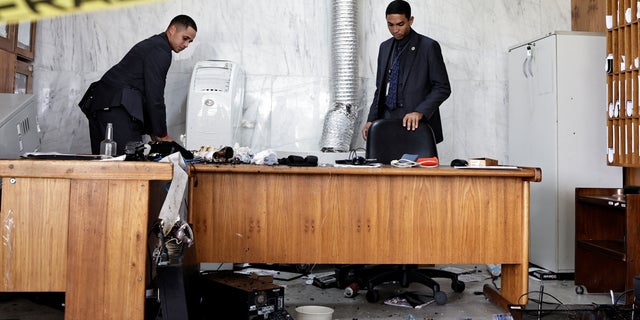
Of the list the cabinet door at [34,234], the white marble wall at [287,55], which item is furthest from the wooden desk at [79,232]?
the white marble wall at [287,55]

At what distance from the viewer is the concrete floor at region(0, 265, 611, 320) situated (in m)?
2.48

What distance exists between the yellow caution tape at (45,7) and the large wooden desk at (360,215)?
2101 millimetres

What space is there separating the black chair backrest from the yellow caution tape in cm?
221

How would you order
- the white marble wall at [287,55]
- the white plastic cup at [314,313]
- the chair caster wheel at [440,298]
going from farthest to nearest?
1. the white marble wall at [287,55]
2. the chair caster wheel at [440,298]
3. the white plastic cup at [314,313]

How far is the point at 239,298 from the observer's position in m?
2.01

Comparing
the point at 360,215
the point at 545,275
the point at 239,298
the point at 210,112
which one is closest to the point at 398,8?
the point at 210,112

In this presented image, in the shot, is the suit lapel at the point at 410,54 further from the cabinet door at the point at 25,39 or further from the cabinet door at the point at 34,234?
the cabinet door at the point at 25,39

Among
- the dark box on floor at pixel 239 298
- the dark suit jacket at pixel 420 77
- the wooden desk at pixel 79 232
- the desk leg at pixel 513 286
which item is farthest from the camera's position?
the dark suit jacket at pixel 420 77

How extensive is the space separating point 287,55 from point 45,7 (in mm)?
1762

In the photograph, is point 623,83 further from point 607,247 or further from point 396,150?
point 396,150

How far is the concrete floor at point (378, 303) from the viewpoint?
248 cm

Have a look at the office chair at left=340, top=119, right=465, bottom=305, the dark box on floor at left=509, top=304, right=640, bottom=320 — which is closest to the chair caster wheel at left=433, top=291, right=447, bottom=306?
the office chair at left=340, top=119, right=465, bottom=305

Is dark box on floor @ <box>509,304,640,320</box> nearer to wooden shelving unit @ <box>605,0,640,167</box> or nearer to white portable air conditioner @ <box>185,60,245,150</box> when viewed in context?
wooden shelving unit @ <box>605,0,640,167</box>

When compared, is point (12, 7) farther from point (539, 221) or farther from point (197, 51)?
point (539, 221)
